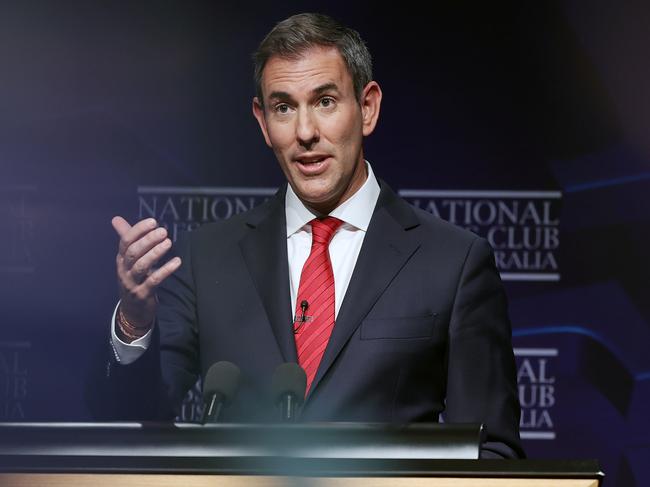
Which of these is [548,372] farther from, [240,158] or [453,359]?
[453,359]

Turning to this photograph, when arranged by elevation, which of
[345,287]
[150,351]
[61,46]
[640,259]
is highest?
[61,46]

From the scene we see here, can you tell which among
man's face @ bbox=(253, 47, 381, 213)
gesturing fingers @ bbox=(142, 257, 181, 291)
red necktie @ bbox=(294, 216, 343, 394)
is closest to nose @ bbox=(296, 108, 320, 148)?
man's face @ bbox=(253, 47, 381, 213)

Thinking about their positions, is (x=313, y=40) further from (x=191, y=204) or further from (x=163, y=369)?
(x=191, y=204)

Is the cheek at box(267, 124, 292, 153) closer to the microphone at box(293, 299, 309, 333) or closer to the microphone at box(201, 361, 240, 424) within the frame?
the microphone at box(293, 299, 309, 333)

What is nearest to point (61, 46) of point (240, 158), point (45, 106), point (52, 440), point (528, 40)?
point (45, 106)

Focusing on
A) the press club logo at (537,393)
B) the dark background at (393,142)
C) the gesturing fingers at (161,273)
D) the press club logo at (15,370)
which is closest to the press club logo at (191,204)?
the dark background at (393,142)

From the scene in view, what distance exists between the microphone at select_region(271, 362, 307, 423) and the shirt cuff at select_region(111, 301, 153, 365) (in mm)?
395

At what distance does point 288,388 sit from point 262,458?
30 centimetres

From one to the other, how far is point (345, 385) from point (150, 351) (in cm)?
42

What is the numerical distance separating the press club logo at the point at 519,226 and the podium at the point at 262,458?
229 cm

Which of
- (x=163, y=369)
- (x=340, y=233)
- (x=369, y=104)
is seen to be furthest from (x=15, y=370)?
(x=369, y=104)

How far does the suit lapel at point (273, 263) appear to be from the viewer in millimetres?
2477

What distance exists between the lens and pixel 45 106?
13.5 feet

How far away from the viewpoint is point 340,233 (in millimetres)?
2627
